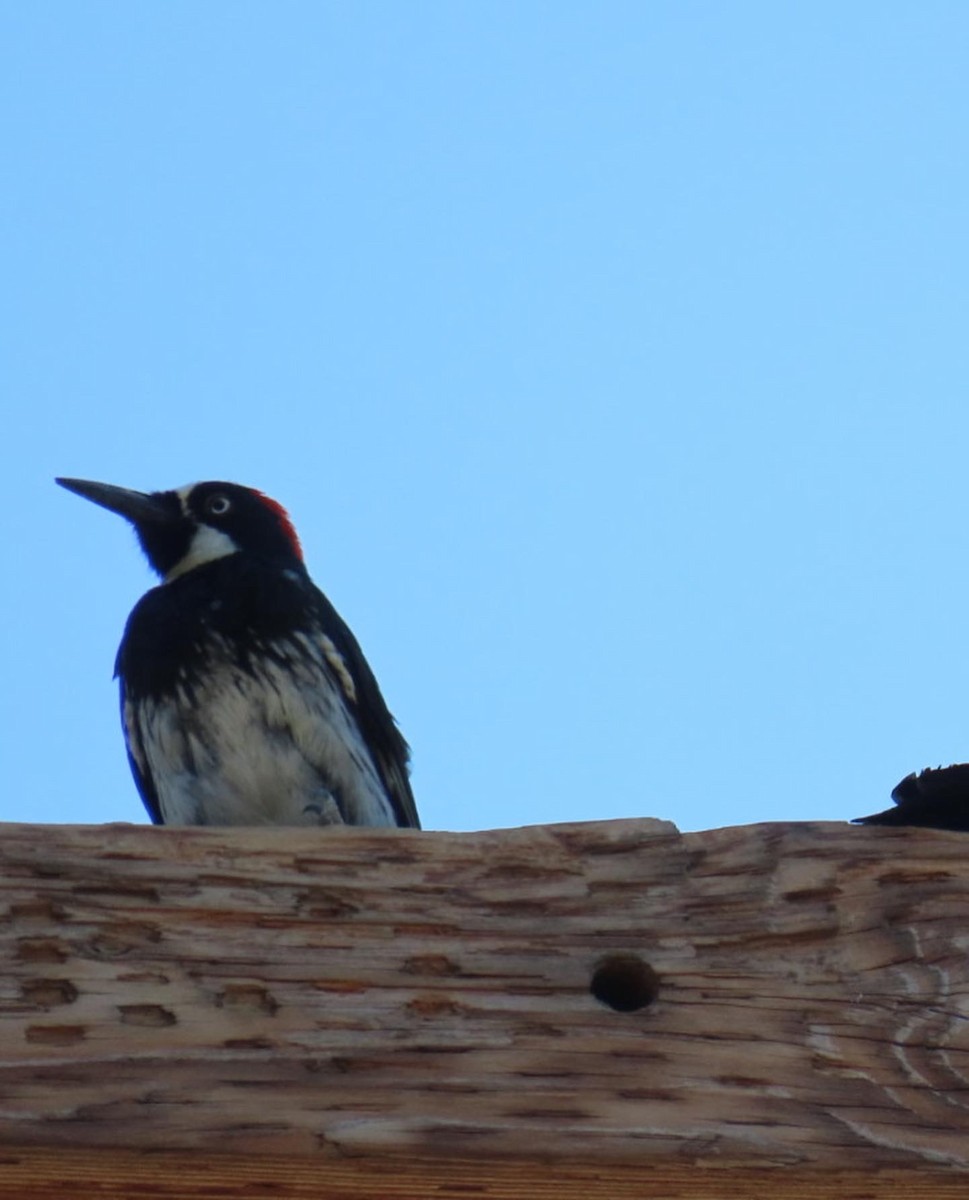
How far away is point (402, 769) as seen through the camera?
4.02 meters

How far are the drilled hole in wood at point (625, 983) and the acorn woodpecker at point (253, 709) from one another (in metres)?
1.81

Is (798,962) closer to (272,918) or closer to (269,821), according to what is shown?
(272,918)

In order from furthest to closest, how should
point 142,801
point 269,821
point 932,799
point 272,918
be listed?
point 142,801
point 269,821
point 932,799
point 272,918

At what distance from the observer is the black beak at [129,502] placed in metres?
4.35

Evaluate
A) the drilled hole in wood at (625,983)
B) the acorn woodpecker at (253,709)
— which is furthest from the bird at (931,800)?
the acorn woodpecker at (253,709)

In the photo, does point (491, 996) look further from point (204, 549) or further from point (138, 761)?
point (204, 549)

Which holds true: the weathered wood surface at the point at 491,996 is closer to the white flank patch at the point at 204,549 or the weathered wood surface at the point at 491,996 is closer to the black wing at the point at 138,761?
the black wing at the point at 138,761

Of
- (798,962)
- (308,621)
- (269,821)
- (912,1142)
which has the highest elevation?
(308,621)

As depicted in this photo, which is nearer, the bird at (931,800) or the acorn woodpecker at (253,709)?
the bird at (931,800)

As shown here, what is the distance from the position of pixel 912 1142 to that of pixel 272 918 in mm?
648

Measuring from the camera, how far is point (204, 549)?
4.57 m

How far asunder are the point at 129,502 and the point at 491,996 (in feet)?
9.82

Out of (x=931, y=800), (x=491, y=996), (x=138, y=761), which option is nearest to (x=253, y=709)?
(x=138, y=761)

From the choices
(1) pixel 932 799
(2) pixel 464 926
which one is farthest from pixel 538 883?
(1) pixel 932 799
